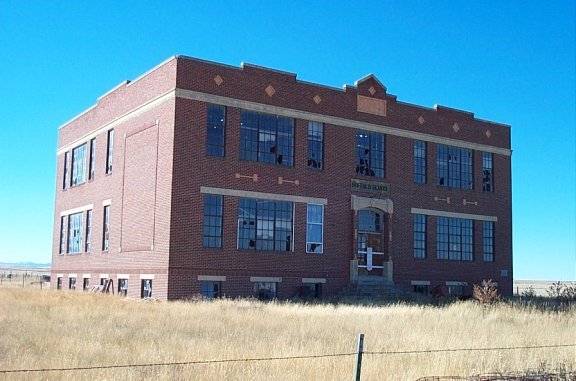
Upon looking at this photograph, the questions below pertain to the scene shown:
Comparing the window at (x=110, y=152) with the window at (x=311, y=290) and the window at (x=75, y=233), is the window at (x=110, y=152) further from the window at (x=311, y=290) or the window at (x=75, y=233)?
the window at (x=311, y=290)

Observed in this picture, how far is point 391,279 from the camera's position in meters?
39.2

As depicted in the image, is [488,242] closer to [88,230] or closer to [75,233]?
[88,230]

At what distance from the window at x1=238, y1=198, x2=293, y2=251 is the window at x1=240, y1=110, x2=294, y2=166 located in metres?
2.20

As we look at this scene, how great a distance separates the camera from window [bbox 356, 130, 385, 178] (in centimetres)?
3888

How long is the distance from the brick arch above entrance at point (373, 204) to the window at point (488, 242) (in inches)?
340

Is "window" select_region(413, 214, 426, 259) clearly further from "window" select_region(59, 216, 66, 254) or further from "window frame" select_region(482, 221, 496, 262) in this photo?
"window" select_region(59, 216, 66, 254)

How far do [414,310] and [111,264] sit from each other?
17950mm

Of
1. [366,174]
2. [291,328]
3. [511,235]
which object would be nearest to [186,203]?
[366,174]

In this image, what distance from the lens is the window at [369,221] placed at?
3872cm

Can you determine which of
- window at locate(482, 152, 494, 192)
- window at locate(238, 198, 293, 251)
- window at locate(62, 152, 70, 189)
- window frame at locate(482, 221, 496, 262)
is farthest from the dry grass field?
window at locate(62, 152, 70, 189)

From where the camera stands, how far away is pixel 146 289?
1331 inches

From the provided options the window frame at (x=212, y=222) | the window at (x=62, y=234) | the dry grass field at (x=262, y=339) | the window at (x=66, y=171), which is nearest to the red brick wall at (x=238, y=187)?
the window frame at (x=212, y=222)

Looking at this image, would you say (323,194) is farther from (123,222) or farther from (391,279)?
(123,222)


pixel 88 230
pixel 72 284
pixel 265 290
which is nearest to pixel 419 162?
pixel 265 290
